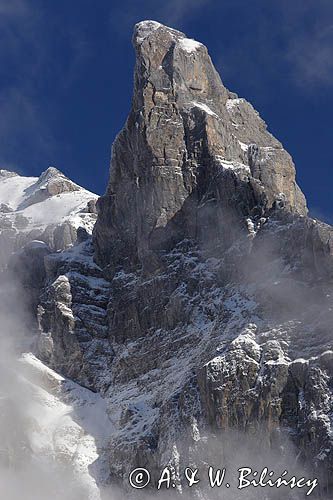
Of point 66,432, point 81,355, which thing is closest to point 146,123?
point 81,355

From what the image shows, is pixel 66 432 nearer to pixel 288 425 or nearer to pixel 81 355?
pixel 81 355

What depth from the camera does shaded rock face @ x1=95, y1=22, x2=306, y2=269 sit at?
180 metres

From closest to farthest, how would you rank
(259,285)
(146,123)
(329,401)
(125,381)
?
(329,401)
(259,285)
(125,381)
(146,123)

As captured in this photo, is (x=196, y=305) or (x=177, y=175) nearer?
(x=196, y=305)

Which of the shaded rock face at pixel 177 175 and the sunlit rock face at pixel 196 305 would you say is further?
the shaded rock face at pixel 177 175

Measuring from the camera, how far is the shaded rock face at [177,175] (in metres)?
180

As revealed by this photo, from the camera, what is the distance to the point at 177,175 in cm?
18838

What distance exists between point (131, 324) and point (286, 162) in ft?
114

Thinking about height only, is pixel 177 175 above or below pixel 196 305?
above

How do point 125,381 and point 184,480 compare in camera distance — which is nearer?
point 184,480

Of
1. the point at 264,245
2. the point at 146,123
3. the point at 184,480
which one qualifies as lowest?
the point at 184,480

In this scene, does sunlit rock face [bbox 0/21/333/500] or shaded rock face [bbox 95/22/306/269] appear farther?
shaded rock face [bbox 95/22/306/269]

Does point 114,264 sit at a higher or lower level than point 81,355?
higher

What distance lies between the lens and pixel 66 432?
559ft
